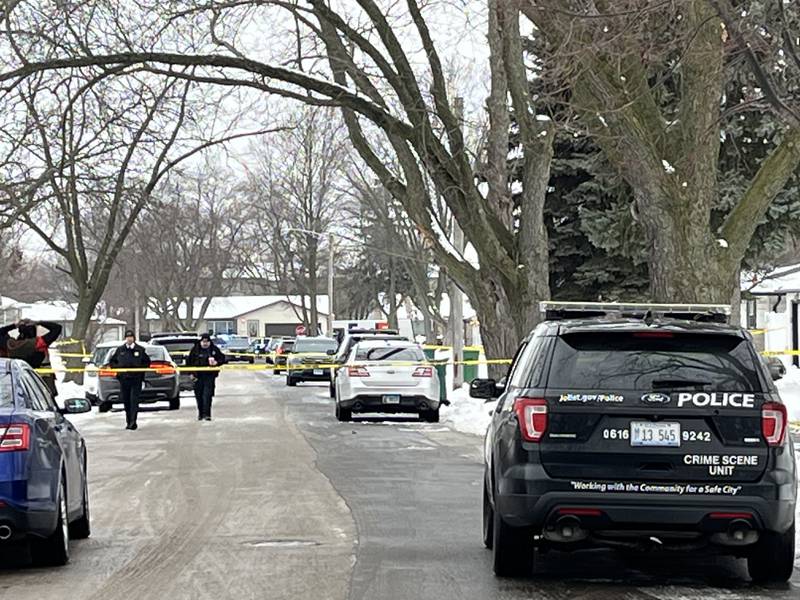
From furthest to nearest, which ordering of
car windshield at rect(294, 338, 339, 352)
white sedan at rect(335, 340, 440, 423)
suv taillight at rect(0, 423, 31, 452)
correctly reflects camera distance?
car windshield at rect(294, 338, 339, 352) → white sedan at rect(335, 340, 440, 423) → suv taillight at rect(0, 423, 31, 452)

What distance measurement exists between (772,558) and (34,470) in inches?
191

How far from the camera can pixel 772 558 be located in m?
8.81

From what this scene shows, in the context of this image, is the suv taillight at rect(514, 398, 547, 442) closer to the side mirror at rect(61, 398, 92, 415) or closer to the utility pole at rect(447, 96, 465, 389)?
the side mirror at rect(61, 398, 92, 415)

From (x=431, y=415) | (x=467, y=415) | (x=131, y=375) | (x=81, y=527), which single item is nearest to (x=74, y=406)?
(x=81, y=527)

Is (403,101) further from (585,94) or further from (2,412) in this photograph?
(2,412)

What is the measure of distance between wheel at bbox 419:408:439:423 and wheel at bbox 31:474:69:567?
638 inches

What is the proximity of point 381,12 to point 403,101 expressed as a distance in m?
1.88

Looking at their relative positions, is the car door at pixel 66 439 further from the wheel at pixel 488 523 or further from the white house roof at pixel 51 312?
the white house roof at pixel 51 312

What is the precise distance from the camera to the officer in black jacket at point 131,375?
2525 centimetres

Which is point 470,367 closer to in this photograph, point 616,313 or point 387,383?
point 387,383

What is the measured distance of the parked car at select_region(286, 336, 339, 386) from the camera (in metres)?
43.1

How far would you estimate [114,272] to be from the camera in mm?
84812

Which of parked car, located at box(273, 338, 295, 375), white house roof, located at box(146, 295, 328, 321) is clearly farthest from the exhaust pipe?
white house roof, located at box(146, 295, 328, 321)

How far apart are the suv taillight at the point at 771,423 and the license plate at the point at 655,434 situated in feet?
1.72
